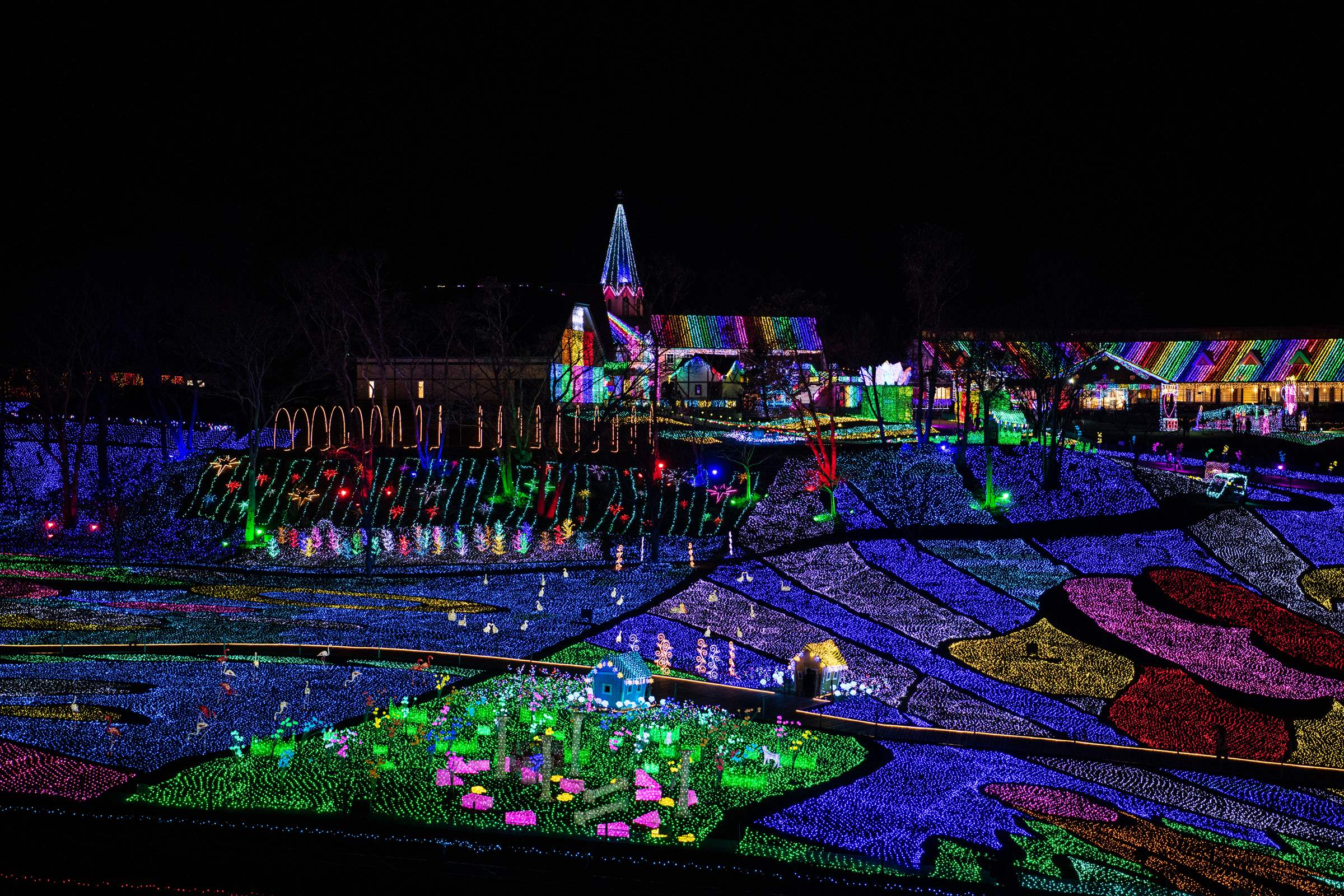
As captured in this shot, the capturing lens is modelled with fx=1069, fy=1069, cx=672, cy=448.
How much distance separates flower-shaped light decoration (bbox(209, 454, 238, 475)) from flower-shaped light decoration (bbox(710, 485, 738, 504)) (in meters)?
16.6

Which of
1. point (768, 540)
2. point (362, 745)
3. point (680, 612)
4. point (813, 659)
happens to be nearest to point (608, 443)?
point (768, 540)

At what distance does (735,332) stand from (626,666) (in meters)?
48.6

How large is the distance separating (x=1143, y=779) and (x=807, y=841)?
5.39 meters

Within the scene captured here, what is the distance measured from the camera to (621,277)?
61.9m

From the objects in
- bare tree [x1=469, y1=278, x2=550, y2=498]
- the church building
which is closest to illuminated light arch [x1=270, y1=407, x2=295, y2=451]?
bare tree [x1=469, y1=278, x2=550, y2=498]

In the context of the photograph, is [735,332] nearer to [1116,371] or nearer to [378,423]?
[1116,371]

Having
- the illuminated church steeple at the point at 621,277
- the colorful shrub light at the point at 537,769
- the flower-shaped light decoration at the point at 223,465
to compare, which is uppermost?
the illuminated church steeple at the point at 621,277

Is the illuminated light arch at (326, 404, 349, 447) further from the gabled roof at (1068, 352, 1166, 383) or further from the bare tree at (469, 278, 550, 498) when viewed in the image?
the gabled roof at (1068, 352, 1166, 383)

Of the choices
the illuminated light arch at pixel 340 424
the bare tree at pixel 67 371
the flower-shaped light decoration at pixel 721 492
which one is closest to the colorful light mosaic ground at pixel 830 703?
the flower-shaped light decoration at pixel 721 492

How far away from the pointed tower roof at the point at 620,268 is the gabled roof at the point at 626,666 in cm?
4471

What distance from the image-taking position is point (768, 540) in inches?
1177

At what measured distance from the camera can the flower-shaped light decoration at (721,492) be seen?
1281 inches

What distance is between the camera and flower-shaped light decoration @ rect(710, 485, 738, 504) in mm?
32531

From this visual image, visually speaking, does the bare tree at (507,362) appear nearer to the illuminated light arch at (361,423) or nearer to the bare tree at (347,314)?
the bare tree at (347,314)
